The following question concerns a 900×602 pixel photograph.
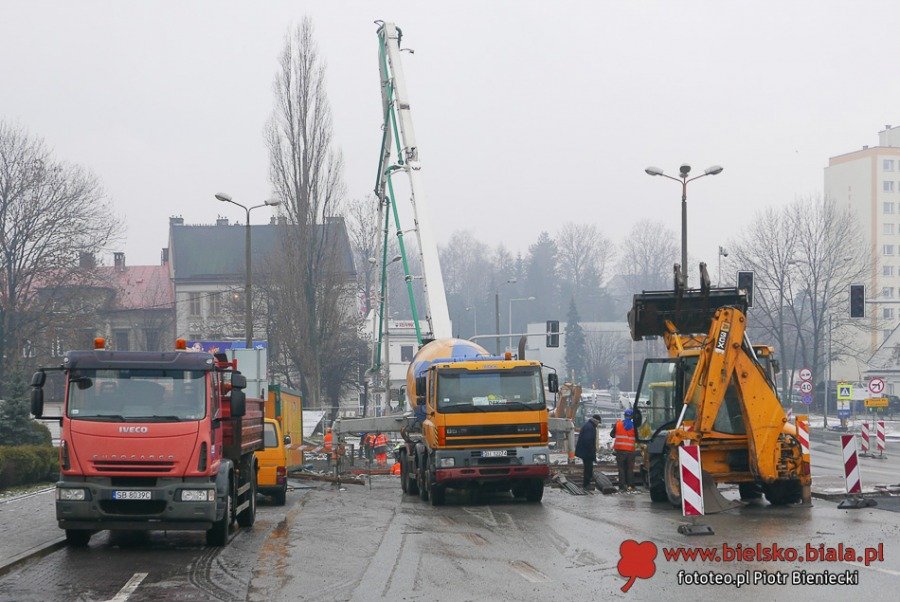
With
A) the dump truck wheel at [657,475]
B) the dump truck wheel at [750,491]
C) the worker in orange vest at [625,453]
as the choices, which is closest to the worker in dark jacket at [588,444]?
the worker in orange vest at [625,453]

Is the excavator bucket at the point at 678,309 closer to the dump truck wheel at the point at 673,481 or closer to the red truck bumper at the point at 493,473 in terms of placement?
the dump truck wheel at the point at 673,481

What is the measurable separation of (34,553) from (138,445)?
1.71m

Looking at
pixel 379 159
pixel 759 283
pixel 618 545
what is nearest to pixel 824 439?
pixel 759 283

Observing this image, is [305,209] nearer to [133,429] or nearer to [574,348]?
[133,429]

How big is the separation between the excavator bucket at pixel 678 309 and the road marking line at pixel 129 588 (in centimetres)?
1034

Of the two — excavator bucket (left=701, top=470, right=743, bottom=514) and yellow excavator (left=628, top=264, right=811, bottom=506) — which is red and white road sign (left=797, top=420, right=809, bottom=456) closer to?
yellow excavator (left=628, top=264, right=811, bottom=506)

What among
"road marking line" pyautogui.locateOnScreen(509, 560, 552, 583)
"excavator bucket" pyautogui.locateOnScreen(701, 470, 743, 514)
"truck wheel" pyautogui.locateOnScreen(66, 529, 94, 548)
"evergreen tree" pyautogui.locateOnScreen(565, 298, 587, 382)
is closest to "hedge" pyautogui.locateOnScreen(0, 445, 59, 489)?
"truck wheel" pyautogui.locateOnScreen(66, 529, 94, 548)

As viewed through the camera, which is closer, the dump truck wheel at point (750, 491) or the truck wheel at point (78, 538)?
the truck wheel at point (78, 538)

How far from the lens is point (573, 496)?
22.8 meters

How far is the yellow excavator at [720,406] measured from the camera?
17484mm

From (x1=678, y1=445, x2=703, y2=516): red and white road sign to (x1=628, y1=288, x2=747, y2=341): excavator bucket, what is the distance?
459 centimetres

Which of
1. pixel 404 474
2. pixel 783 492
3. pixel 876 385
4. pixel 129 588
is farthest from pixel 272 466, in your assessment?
pixel 876 385

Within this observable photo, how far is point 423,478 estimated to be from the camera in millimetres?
22484

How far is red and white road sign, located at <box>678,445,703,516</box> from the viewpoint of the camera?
14.9m
